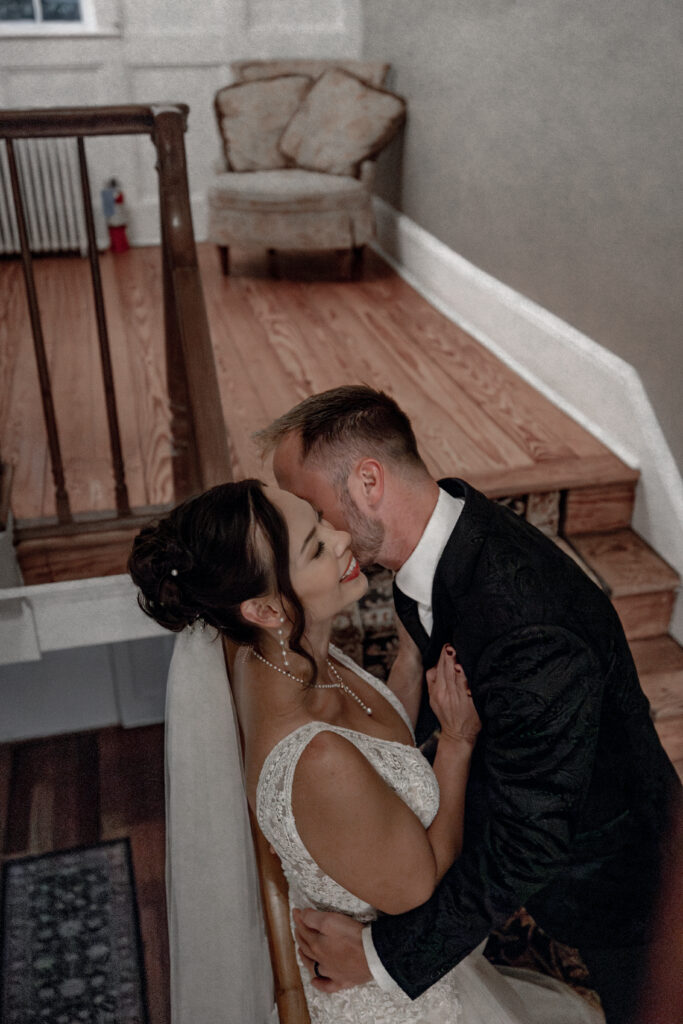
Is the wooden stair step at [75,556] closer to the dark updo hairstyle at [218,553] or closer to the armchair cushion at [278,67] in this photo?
the dark updo hairstyle at [218,553]

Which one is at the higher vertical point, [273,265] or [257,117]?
[257,117]

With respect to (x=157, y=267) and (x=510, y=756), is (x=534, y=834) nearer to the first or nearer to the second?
(x=510, y=756)

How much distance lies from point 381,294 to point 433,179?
58cm

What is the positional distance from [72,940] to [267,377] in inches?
79.6

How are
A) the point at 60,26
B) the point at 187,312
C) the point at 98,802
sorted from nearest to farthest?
the point at 187,312 < the point at 98,802 < the point at 60,26

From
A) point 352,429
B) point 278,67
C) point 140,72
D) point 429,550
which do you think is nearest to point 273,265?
point 278,67

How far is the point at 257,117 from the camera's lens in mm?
4566

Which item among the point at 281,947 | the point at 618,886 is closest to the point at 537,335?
the point at 618,886

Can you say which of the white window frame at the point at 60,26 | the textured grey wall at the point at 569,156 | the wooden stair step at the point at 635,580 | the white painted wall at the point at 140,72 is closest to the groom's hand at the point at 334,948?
the wooden stair step at the point at 635,580

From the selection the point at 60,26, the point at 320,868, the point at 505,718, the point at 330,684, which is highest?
the point at 60,26

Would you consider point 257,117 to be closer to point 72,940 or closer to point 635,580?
point 635,580

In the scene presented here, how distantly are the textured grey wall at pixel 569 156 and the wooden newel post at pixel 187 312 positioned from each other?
1270 mm

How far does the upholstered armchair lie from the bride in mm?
3233

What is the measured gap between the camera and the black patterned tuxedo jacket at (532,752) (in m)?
1.24
